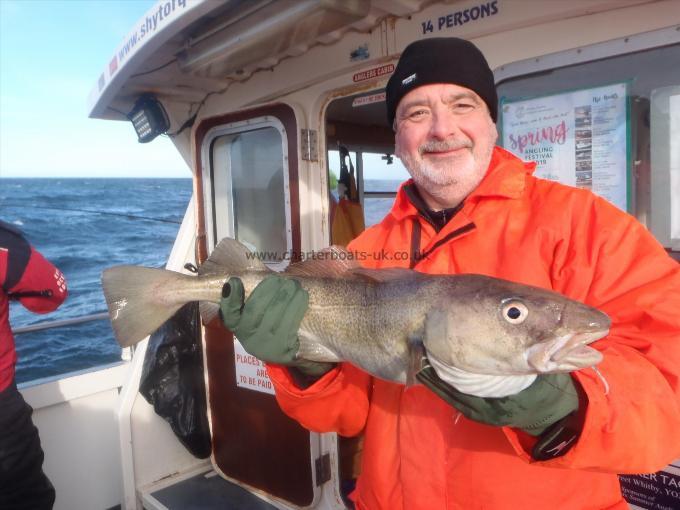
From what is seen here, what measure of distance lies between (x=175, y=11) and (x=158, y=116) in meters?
1.88

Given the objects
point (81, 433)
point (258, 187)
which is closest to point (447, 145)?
point (258, 187)

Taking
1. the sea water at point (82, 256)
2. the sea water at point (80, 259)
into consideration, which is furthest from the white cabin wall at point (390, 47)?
the sea water at point (82, 256)

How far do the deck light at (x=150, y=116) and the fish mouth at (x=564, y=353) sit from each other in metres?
4.34

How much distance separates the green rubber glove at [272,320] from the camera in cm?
218

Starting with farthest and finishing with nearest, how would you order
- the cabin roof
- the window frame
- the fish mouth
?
the window frame → the cabin roof → the fish mouth

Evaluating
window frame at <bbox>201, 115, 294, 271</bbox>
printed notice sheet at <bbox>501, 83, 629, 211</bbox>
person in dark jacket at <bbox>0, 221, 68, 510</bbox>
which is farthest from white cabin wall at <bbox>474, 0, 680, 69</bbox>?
person in dark jacket at <bbox>0, 221, 68, 510</bbox>

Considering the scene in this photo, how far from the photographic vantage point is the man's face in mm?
2312

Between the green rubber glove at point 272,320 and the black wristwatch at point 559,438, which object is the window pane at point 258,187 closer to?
the green rubber glove at point 272,320

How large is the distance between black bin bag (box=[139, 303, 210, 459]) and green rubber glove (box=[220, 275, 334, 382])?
292 centimetres

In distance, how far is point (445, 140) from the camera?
7.66 ft

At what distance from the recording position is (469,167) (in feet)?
7.55

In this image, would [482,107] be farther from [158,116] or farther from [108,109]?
[108,109]

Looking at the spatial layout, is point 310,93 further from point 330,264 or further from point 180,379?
point 180,379

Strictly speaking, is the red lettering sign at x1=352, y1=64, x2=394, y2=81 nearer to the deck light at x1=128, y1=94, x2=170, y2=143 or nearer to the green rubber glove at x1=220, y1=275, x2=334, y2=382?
the deck light at x1=128, y1=94, x2=170, y2=143
